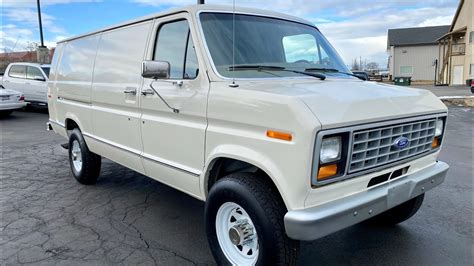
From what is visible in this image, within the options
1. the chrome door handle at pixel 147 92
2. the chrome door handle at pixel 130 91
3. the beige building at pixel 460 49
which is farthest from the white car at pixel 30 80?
the beige building at pixel 460 49

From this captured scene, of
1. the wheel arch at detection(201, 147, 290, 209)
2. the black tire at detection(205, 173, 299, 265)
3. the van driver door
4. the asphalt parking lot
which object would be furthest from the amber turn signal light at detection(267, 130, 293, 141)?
the asphalt parking lot

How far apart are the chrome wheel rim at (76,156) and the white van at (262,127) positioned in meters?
1.34

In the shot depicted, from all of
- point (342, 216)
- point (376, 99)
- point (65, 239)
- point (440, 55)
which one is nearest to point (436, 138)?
point (376, 99)

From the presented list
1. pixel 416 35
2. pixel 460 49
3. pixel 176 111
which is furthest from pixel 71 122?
pixel 416 35

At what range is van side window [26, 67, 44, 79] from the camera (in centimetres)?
1503

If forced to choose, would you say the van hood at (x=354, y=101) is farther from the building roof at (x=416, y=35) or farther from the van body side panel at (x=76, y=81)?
the building roof at (x=416, y=35)

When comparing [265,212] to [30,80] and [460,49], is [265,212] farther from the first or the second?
[460,49]

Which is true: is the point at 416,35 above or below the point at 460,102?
above

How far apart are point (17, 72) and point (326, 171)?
16569 millimetres

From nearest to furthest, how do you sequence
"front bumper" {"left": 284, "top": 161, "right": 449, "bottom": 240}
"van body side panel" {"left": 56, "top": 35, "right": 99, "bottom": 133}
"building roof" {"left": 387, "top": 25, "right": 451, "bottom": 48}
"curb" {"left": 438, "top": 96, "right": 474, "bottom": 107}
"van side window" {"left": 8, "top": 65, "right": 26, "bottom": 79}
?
"front bumper" {"left": 284, "top": 161, "right": 449, "bottom": 240} → "van body side panel" {"left": 56, "top": 35, "right": 99, "bottom": 133} → "van side window" {"left": 8, "top": 65, "right": 26, "bottom": 79} → "curb" {"left": 438, "top": 96, "right": 474, "bottom": 107} → "building roof" {"left": 387, "top": 25, "right": 451, "bottom": 48}

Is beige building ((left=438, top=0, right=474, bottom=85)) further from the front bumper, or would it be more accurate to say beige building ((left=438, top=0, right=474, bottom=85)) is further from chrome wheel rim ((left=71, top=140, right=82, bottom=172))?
the front bumper

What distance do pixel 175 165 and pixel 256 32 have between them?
1.48 metres

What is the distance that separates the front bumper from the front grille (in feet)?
0.62

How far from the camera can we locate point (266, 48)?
3836 millimetres
